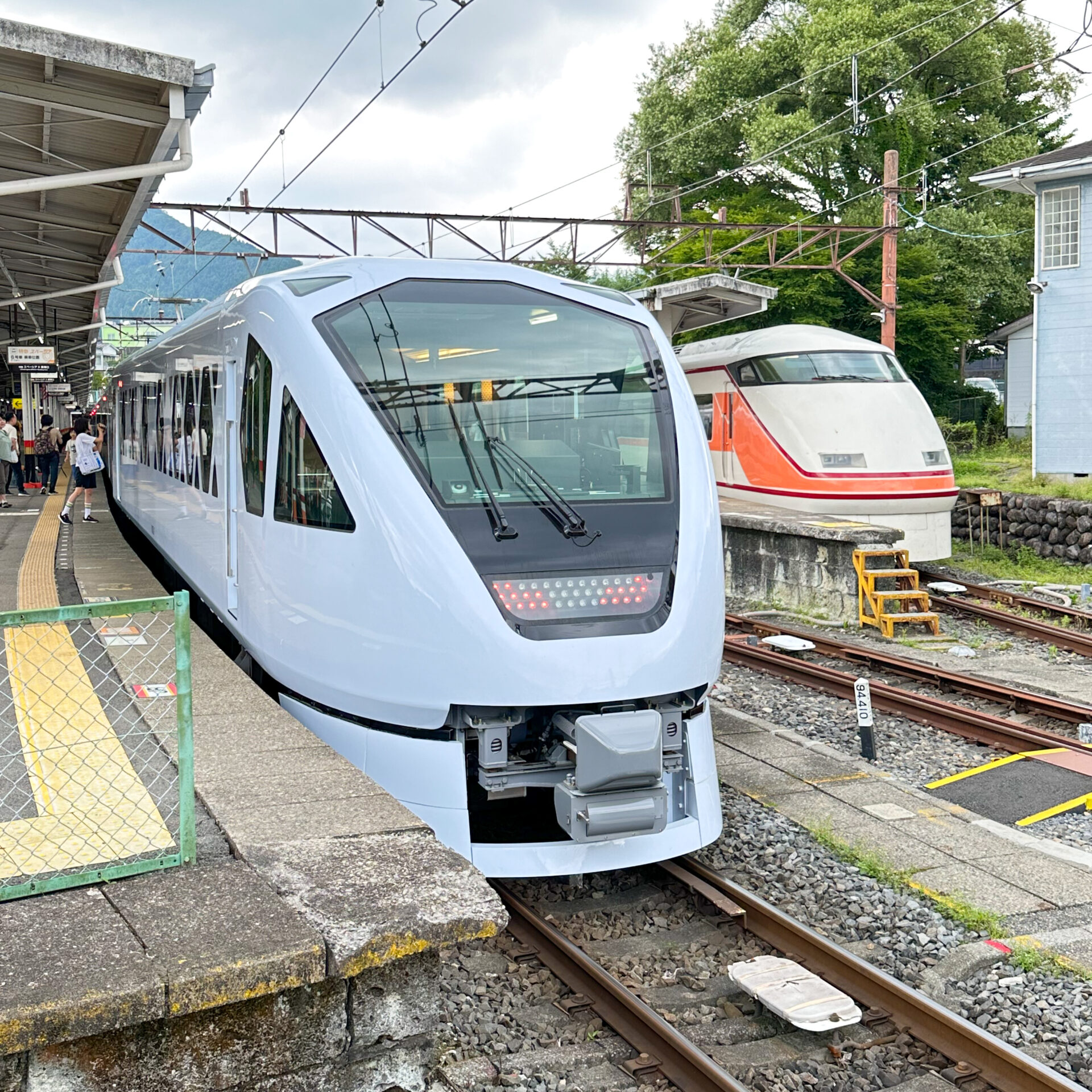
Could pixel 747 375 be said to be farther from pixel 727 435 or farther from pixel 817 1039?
pixel 817 1039

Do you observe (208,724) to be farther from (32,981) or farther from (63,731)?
(32,981)

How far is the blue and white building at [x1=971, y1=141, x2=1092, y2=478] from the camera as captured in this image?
70.7ft

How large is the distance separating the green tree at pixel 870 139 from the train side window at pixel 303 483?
2651 centimetres

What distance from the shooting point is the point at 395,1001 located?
12.2 ft

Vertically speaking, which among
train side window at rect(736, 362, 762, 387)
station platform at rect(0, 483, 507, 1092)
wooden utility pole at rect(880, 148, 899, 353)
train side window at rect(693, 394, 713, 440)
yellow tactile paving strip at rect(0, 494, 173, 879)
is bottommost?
station platform at rect(0, 483, 507, 1092)

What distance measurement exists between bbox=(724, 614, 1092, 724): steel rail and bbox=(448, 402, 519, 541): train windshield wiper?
234 inches

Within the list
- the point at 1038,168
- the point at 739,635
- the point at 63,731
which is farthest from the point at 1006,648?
the point at 1038,168

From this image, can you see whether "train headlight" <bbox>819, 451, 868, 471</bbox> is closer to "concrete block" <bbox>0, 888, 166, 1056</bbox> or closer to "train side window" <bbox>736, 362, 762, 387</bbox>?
"train side window" <bbox>736, 362, 762, 387</bbox>

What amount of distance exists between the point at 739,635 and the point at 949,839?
6811 mm

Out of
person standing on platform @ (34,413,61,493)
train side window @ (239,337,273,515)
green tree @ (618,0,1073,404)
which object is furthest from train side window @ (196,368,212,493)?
green tree @ (618,0,1073,404)

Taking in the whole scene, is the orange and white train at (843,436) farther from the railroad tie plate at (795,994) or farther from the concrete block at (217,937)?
the concrete block at (217,937)

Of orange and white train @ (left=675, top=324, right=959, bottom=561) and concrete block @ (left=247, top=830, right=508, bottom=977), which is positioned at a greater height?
orange and white train @ (left=675, top=324, right=959, bottom=561)

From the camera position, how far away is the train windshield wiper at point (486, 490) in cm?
576

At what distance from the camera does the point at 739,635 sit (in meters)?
13.3
